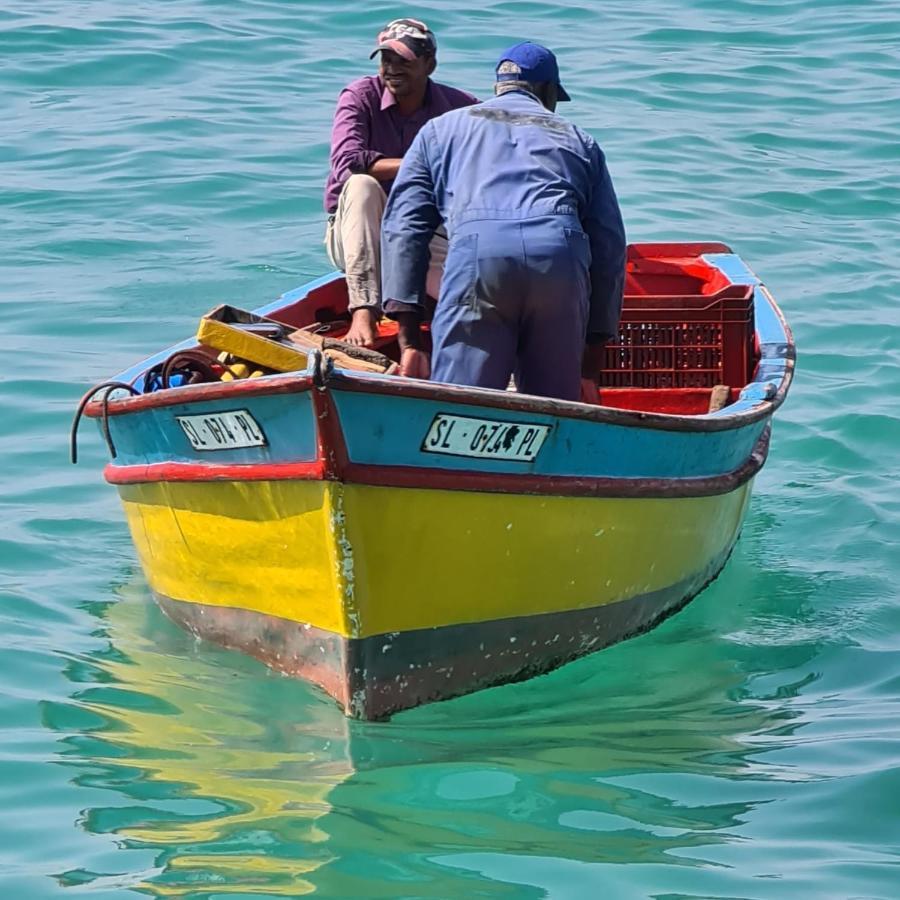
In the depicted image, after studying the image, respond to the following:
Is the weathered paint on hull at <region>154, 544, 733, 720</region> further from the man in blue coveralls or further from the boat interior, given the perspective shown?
the boat interior

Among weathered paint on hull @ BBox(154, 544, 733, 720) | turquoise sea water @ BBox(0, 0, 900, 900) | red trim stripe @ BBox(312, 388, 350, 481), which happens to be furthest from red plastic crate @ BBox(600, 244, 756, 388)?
red trim stripe @ BBox(312, 388, 350, 481)

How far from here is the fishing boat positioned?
557 cm

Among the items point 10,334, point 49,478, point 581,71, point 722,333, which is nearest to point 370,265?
point 722,333

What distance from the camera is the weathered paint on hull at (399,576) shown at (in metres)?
5.72

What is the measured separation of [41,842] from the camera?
5078 mm

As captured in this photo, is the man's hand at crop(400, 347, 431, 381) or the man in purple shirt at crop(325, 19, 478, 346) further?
the man in purple shirt at crop(325, 19, 478, 346)

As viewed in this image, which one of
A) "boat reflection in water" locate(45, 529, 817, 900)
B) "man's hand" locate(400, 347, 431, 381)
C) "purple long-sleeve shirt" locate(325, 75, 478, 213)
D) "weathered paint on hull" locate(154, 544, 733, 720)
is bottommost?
"boat reflection in water" locate(45, 529, 817, 900)

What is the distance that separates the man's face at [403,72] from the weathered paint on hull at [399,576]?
225 cm

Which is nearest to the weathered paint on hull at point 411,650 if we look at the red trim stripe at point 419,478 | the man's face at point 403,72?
the red trim stripe at point 419,478

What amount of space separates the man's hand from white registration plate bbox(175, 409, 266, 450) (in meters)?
0.83

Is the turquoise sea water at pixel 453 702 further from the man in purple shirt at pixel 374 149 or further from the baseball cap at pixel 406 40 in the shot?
the baseball cap at pixel 406 40

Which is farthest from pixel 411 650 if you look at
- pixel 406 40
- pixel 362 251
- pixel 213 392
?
pixel 406 40

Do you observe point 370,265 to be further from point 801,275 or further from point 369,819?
point 801,275

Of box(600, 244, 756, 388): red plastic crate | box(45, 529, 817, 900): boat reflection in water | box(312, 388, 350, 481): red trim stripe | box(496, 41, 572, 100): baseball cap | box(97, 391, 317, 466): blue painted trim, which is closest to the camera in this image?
box(45, 529, 817, 900): boat reflection in water
